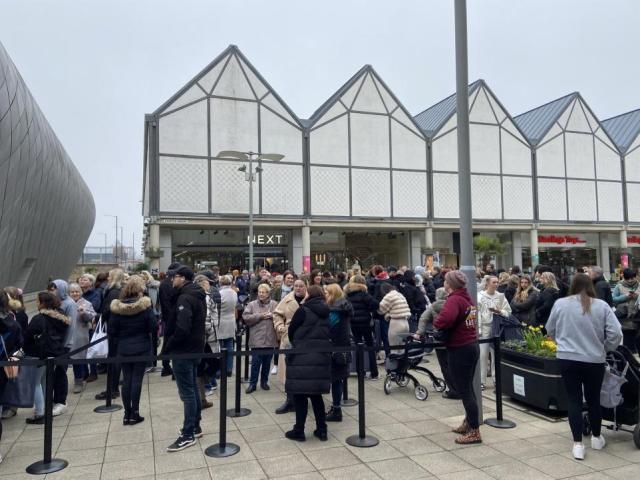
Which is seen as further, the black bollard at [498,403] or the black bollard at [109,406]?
the black bollard at [109,406]

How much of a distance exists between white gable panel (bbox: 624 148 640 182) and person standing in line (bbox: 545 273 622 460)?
130 ft

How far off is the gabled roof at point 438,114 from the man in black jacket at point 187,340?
30.0m

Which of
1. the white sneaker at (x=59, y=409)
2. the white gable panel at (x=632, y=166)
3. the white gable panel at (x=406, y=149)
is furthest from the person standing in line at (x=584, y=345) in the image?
the white gable panel at (x=632, y=166)

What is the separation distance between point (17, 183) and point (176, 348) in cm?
1369

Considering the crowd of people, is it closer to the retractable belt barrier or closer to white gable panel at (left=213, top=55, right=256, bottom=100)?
the retractable belt barrier

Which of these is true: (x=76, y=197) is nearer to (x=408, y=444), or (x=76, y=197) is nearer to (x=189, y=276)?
(x=189, y=276)

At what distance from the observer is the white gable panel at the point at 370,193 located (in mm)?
30922

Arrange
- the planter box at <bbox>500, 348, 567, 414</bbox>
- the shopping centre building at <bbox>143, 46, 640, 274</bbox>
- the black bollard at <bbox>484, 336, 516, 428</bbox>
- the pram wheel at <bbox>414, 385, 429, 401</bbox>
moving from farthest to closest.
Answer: the shopping centre building at <bbox>143, 46, 640, 274</bbox> < the pram wheel at <bbox>414, 385, 429, 401</bbox> < the planter box at <bbox>500, 348, 567, 414</bbox> < the black bollard at <bbox>484, 336, 516, 428</bbox>

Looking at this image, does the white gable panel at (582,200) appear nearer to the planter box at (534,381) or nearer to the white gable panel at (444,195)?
the white gable panel at (444,195)

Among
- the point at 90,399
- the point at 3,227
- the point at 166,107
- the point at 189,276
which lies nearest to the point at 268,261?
the point at 166,107

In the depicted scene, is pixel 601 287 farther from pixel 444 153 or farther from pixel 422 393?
pixel 444 153

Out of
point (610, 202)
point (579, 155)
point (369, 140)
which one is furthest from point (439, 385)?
point (610, 202)

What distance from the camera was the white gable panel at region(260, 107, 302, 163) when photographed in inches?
1150

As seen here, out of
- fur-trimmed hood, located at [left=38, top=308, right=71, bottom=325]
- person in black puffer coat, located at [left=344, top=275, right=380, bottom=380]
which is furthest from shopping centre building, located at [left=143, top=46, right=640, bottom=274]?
fur-trimmed hood, located at [left=38, top=308, right=71, bottom=325]
